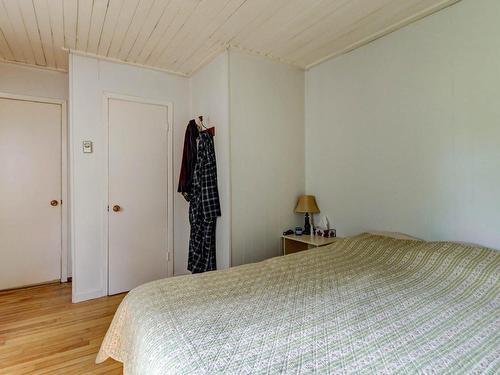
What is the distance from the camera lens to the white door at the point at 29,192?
2939 millimetres

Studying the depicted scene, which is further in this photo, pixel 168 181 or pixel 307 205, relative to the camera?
pixel 168 181

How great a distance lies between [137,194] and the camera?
2.98 meters

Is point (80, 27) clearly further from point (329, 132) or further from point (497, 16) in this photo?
point (497, 16)

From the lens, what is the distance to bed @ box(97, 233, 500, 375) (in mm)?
898

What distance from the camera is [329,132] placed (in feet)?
9.21

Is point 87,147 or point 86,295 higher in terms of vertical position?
point 87,147

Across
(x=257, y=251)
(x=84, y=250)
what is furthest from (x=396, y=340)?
(x=84, y=250)

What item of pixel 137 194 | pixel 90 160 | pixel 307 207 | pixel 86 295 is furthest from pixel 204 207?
pixel 86 295

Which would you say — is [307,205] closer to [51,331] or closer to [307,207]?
[307,207]

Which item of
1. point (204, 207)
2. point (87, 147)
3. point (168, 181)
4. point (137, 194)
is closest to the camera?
point (204, 207)

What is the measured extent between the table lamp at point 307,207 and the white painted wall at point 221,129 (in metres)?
0.76

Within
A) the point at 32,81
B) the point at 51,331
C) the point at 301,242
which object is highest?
the point at 32,81

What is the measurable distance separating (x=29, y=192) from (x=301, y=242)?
287cm

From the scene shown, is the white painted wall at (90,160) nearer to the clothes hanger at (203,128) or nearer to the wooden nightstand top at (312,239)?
the clothes hanger at (203,128)
